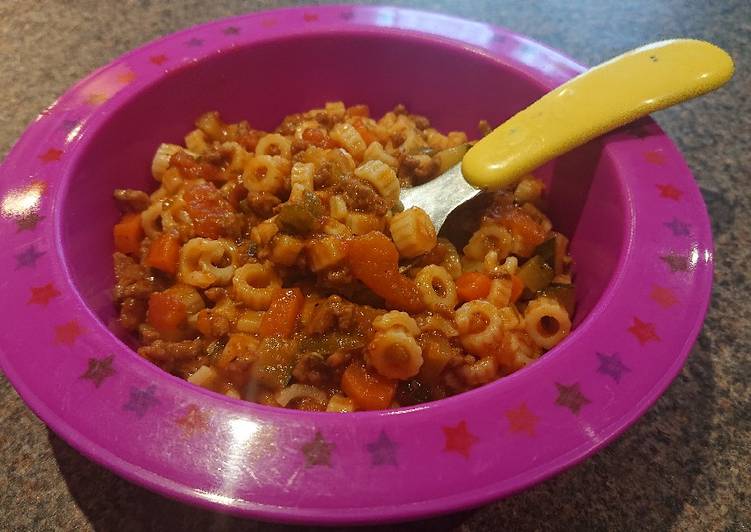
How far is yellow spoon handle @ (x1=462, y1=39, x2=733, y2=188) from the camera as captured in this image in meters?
1.07

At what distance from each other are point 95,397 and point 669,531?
2.72 feet

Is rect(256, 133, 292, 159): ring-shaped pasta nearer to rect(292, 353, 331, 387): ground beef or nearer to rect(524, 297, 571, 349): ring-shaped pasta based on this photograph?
rect(292, 353, 331, 387): ground beef

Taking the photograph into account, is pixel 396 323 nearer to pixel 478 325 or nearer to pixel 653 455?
pixel 478 325

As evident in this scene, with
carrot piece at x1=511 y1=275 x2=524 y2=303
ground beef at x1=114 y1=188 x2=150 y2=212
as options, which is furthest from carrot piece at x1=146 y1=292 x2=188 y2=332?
carrot piece at x1=511 y1=275 x2=524 y2=303

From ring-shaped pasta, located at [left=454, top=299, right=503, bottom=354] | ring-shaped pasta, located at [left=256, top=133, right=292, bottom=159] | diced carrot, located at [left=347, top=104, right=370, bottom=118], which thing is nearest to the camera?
ring-shaped pasta, located at [left=454, top=299, right=503, bottom=354]

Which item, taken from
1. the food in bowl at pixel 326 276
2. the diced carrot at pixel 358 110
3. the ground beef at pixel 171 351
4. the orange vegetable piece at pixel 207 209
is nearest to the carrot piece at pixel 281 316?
the food in bowl at pixel 326 276

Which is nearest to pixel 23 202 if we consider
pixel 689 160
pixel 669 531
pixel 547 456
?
pixel 547 456

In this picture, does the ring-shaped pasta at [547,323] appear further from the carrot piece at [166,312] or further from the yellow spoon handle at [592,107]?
the carrot piece at [166,312]

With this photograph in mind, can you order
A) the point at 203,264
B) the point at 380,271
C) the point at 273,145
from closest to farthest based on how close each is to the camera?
the point at 380,271 → the point at 203,264 → the point at 273,145

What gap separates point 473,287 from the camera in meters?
1.12

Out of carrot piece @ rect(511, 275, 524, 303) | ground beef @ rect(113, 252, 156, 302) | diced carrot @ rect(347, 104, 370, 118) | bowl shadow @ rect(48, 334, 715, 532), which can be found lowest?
bowl shadow @ rect(48, 334, 715, 532)

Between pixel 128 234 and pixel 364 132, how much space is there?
0.53m

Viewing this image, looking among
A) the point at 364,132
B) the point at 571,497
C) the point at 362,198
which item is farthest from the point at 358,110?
the point at 571,497

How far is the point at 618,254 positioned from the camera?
104cm
